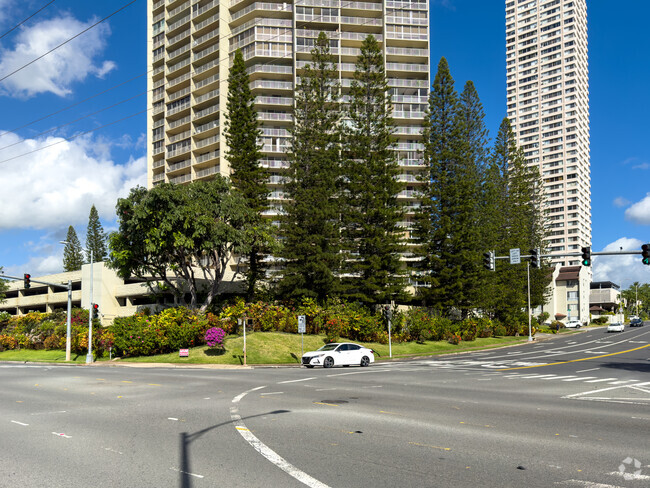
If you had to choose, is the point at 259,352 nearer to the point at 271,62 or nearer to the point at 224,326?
the point at 224,326

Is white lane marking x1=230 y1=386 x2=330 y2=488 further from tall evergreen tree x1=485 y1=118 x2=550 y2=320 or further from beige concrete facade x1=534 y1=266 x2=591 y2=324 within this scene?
beige concrete facade x1=534 y1=266 x2=591 y2=324

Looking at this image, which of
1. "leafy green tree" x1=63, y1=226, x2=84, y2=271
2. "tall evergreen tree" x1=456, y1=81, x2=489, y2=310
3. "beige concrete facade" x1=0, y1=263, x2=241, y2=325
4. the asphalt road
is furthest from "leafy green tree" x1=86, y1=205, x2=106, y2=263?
the asphalt road

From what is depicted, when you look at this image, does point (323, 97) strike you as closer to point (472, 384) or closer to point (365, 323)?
point (365, 323)

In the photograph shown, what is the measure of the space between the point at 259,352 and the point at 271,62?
174ft

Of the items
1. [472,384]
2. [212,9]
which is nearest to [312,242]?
[472,384]

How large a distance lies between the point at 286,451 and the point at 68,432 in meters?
4.60

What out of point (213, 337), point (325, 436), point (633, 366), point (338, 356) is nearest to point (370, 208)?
point (213, 337)

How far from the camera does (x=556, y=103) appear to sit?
506ft

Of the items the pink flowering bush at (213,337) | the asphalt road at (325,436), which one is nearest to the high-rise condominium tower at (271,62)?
the pink flowering bush at (213,337)

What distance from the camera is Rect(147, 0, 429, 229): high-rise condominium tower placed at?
76.8 meters

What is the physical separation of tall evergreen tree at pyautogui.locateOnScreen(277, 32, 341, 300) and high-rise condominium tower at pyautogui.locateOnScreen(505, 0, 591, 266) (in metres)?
111

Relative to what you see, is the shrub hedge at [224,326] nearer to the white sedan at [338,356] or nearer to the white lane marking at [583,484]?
the white sedan at [338,356]

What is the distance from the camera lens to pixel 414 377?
73.2ft

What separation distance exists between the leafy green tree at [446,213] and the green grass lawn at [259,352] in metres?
7.49
